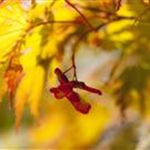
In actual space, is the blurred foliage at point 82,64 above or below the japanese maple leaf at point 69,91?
above

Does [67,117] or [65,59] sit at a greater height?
[67,117]

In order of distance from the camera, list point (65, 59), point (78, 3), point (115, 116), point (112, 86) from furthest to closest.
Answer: point (115, 116), point (112, 86), point (65, 59), point (78, 3)

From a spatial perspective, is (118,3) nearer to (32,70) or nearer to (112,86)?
(32,70)

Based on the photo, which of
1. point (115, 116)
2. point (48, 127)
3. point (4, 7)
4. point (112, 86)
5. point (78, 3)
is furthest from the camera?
point (48, 127)

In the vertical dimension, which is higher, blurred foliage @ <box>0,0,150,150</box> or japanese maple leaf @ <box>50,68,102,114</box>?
blurred foliage @ <box>0,0,150,150</box>

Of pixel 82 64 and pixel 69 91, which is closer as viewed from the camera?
pixel 69 91

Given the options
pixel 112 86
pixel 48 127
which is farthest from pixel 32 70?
pixel 48 127

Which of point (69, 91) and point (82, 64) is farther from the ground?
point (82, 64)

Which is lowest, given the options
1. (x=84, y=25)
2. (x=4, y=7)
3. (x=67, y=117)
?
(x=4, y=7)
